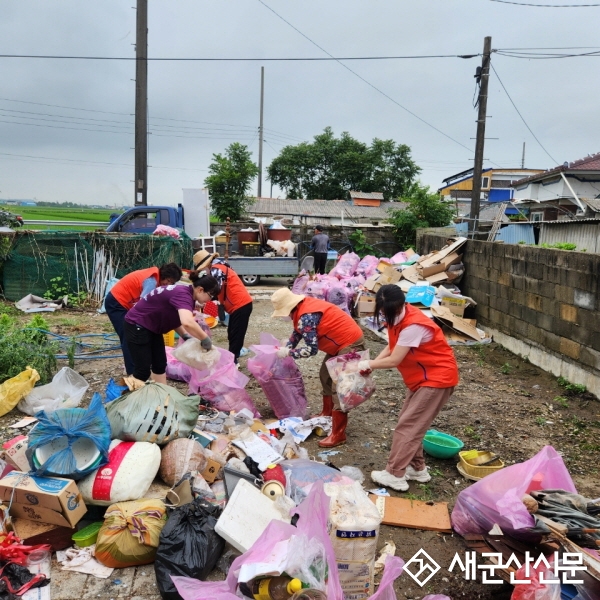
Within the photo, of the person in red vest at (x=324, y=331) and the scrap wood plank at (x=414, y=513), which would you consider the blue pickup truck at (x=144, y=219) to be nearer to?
the person in red vest at (x=324, y=331)

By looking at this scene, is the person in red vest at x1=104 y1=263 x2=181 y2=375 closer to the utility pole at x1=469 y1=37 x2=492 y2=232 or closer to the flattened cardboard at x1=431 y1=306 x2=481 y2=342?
the flattened cardboard at x1=431 y1=306 x2=481 y2=342

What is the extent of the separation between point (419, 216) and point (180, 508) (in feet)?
46.8

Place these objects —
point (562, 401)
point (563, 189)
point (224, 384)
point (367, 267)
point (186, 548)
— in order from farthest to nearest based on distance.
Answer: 1. point (563, 189)
2. point (367, 267)
3. point (562, 401)
4. point (224, 384)
5. point (186, 548)

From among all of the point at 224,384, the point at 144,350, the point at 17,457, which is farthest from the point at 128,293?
the point at 17,457

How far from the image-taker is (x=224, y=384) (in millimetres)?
4398

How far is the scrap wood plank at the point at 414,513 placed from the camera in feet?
10.1

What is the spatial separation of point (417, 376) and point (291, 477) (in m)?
1.01

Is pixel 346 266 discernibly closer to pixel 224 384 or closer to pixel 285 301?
pixel 224 384

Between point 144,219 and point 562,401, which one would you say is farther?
point 144,219

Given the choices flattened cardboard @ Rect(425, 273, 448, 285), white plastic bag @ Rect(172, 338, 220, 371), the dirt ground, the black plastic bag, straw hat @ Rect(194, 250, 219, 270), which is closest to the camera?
the black plastic bag

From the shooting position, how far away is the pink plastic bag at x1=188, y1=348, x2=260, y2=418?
4.39 m

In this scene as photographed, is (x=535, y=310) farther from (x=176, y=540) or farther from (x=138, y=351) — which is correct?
(x=176, y=540)

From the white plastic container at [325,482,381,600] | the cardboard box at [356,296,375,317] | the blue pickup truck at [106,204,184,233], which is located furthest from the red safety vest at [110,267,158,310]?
the blue pickup truck at [106,204,184,233]

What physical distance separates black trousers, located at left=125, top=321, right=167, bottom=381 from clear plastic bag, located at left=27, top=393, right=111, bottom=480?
132 centimetres
